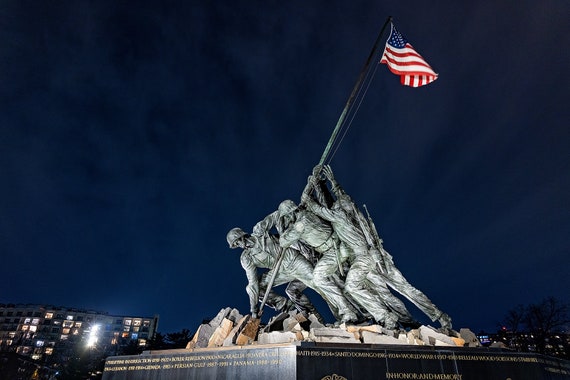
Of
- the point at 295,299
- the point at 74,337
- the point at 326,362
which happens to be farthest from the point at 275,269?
the point at 74,337

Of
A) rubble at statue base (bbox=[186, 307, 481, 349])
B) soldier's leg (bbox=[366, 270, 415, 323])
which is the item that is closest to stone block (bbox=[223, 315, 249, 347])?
rubble at statue base (bbox=[186, 307, 481, 349])

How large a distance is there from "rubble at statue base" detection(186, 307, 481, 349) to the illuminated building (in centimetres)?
6266

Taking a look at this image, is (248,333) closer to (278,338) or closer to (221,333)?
(278,338)

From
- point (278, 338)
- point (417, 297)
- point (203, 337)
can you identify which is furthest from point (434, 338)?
point (203, 337)

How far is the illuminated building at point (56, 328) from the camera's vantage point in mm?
62344

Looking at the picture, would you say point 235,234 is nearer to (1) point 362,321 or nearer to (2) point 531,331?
(1) point 362,321

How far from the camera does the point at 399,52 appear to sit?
8391 mm

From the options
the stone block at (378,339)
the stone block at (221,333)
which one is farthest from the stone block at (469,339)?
the stone block at (221,333)

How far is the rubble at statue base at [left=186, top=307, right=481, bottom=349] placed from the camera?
5.95m

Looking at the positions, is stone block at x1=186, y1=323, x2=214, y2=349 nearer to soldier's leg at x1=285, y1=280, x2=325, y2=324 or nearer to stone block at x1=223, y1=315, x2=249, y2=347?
stone block at x1=223, y1=315, x2=249, y2=347

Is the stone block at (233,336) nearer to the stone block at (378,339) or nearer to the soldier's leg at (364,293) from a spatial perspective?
the stone block at (378,339)

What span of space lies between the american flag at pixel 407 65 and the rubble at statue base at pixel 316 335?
5.59 m

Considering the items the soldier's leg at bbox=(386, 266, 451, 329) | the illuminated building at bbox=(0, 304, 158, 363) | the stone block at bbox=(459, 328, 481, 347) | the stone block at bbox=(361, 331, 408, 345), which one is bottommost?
the stone block at bbox=(361, 331, 408, 345)

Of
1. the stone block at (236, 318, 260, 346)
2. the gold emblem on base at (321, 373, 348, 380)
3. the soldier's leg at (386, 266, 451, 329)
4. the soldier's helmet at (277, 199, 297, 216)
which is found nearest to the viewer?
the gold emblem on base at (321, 373, 348, 380)
